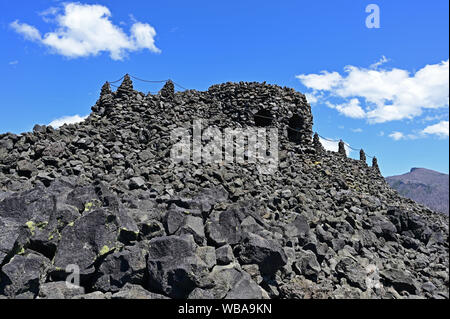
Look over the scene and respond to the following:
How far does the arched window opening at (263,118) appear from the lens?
754 inches

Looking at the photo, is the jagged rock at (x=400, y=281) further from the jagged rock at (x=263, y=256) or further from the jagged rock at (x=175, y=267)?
the jagged rock at (x=175, y=267)

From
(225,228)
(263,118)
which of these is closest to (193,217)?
(225,228)

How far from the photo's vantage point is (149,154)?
14.2 m

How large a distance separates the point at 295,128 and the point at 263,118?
2.56 metres

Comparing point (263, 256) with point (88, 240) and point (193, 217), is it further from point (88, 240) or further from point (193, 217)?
point (88, 240)

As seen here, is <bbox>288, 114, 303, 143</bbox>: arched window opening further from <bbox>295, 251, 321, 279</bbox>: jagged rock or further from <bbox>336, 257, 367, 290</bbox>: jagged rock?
<bbox>295, 251, 321, 279</bbox>: jagged rock

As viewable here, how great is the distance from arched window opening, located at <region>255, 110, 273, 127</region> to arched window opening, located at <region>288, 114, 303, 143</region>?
5.85 feet

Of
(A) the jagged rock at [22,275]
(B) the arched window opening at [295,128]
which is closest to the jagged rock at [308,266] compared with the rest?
(A) the jagged rock at [22,275]

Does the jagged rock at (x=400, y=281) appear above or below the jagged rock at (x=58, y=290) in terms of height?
below

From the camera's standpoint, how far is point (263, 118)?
19609 millimetres

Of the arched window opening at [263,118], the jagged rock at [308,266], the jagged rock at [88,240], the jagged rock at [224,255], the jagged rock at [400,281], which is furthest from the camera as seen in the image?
the arched window opening at [263,118]

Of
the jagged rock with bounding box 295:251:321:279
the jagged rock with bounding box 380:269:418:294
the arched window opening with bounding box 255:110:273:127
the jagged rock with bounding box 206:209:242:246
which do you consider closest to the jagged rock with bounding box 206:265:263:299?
the jagged rock with bounding box 206:209:242:246

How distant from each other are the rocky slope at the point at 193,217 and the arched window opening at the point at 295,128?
82 millimetres
